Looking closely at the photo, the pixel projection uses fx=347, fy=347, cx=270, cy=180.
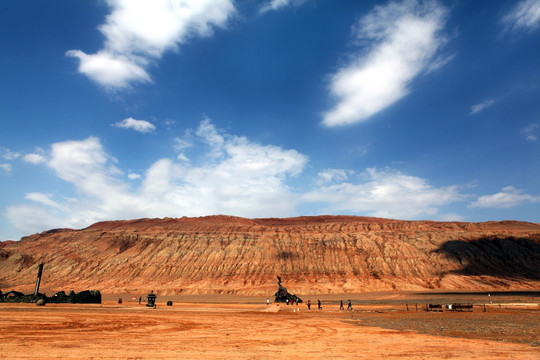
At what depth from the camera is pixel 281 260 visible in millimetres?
94625

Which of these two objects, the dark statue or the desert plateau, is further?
the desert plateau

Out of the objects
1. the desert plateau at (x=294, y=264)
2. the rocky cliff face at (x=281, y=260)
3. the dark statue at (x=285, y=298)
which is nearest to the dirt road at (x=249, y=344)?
the desert plateau at (x=294, y=264)

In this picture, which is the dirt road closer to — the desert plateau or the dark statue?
the desert plateau

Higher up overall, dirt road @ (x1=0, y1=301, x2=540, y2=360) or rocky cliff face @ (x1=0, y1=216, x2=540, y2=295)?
rocky cliff face @ (x1=0, y1=216, x2=540, y2=295)

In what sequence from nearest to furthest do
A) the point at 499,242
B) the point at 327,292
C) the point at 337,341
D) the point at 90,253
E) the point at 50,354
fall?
the point at 50,354, the point at 337,341, the point at 327,292, the point at 499,242, the point at 90,253

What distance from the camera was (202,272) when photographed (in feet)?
298

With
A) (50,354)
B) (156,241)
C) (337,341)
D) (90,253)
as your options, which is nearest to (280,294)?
(337,341)

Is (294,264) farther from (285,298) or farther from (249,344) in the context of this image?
(249,344)

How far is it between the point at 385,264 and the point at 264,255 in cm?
3226

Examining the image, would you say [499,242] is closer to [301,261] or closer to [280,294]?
[301,261]

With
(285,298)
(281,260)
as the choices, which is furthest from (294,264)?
(285,298)

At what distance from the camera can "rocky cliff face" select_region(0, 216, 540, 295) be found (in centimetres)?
8175

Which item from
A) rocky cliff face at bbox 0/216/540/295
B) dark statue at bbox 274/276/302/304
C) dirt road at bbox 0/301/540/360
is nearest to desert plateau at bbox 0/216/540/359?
rocky cliff face at bbox 0/216/540/295

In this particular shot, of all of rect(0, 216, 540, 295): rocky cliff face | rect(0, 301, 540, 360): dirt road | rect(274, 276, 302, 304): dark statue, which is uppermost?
rect(0, 216, 540, 295): rocky cliff face
